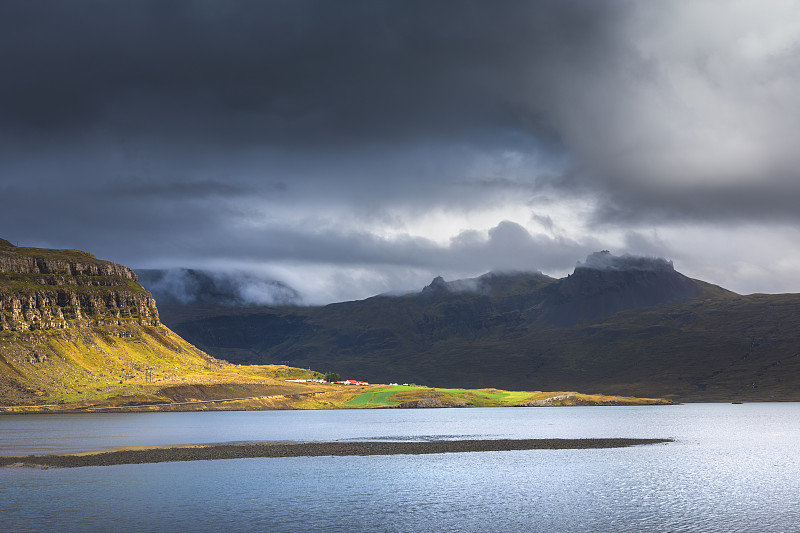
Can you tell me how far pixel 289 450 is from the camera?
144250mm

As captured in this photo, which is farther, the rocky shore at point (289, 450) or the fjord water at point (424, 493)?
the rocky shore at point (289, 450)

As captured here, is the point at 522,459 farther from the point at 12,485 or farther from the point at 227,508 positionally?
the point at 12,485

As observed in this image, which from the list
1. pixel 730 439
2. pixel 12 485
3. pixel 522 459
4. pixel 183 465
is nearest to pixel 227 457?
pixel 183 465

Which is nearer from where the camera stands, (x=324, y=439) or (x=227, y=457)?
(x=227, y=457)

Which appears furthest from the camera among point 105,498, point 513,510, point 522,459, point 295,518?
point 522,459

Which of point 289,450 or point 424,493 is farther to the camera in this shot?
point 289,450

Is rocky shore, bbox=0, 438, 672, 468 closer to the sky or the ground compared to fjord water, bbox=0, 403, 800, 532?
closer to the ground

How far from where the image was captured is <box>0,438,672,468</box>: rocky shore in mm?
121562

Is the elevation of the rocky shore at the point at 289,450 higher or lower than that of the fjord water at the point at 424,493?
lower

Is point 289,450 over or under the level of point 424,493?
under

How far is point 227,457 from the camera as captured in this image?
440 feet

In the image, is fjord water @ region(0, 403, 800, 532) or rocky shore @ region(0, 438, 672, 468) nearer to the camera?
fjord water @ region(0, 403, 800, 532)

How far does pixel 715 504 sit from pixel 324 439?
110017 mm

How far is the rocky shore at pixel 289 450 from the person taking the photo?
121562mm
